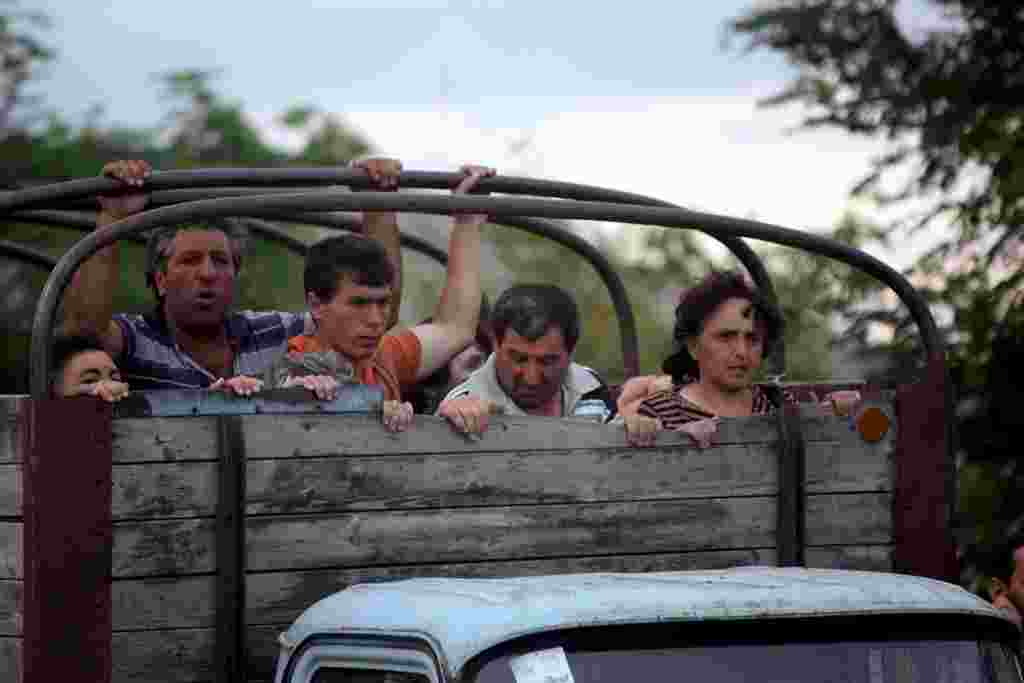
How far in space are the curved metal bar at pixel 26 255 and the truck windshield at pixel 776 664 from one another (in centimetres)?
372

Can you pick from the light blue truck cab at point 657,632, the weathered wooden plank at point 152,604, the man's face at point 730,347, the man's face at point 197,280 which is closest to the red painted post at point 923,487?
the man's face at point 730,347

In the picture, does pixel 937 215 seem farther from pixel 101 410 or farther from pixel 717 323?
pixel 101 410

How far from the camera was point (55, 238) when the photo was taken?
18.9 metres

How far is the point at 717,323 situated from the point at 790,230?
21.2 inches

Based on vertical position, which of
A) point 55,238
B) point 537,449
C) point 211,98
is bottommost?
point 537,449

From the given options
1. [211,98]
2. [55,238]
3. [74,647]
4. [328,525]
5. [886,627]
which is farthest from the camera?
[211,98]

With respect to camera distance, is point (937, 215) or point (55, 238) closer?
point (937, 215)

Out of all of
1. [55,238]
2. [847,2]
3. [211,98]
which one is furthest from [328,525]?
[211,98]

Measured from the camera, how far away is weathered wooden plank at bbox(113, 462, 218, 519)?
4.46 m

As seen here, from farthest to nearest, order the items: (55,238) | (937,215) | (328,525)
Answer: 1. (55,238)
2. (937,215)
3. (328,525)

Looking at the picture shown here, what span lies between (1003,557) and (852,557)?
A: 386 cm

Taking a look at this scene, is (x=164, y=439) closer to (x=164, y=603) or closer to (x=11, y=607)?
(x=164, y=603)

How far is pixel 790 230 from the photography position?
17.2 feet

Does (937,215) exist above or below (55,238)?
below
